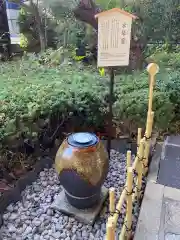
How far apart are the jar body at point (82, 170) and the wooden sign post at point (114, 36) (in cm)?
78

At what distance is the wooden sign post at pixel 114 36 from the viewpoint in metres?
2.15

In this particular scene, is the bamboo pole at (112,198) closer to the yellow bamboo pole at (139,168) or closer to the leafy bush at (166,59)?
the yellow bamboo pole at (139,168)

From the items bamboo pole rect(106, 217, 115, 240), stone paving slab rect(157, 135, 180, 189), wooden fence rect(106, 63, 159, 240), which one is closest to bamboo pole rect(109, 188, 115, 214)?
wooden fence rect(106, 63, 159, 240)

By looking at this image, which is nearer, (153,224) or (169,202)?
(153,224)

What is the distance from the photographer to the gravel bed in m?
2.06

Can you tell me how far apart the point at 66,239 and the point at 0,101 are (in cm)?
152

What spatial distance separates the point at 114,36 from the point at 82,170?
119cm

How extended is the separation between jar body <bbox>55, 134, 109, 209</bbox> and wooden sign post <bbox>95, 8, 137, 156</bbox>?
785 mm

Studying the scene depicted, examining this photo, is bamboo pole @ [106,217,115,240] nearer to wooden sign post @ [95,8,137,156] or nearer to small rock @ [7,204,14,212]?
small rock @ [7,204,14,212]

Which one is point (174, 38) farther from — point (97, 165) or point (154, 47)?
point (97, 165)

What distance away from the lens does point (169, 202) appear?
224 cm

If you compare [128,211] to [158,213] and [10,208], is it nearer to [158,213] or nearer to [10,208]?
[158,213]

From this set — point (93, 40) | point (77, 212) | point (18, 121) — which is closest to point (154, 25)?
point (93, 40)

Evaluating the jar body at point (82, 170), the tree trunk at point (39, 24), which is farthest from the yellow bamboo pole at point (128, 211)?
the tree trunk at point (39, 24)
